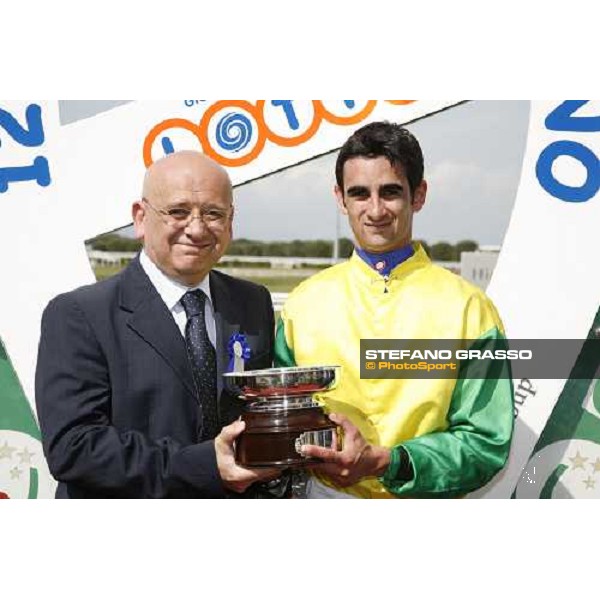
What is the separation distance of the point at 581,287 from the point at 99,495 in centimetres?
165

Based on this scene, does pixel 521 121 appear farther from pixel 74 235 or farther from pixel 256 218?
pixel 74 235

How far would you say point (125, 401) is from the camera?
2986 mm

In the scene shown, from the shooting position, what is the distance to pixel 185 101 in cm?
321

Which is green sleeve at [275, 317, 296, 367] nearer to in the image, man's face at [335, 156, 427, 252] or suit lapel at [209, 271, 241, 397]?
suit lapel at [209, 271, 241, 397]

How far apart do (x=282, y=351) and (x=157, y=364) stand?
403 millimetres

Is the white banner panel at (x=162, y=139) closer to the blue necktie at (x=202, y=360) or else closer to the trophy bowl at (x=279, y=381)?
the blue necktie at (x=202, y=360)

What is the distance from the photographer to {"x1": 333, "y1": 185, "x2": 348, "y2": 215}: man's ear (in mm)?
3172

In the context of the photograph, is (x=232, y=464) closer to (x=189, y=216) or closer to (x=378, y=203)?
(x=189, y=216)

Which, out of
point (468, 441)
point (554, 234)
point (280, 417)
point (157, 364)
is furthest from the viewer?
point (554, 234)

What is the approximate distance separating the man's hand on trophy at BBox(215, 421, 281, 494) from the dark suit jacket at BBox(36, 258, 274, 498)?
0.09ft

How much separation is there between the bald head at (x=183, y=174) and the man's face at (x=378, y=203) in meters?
0.39

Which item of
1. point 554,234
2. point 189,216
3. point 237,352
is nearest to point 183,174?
point 189,216
